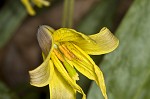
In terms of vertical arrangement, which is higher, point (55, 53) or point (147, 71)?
point (55, 53)

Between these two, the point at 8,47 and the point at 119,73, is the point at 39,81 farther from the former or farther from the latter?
the point at 8,47

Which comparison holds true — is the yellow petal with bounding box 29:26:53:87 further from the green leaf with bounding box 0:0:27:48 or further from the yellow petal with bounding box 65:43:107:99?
the green leaf with bounding box 0:0:27:48

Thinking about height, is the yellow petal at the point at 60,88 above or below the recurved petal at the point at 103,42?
below

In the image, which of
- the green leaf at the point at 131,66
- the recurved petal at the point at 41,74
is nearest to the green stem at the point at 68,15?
the green leaf at the point at 131,66

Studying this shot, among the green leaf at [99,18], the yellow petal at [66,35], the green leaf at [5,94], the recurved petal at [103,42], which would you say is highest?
the yellow petal at [66,35]

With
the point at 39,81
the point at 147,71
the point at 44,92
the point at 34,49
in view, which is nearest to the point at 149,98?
the point at 147,71

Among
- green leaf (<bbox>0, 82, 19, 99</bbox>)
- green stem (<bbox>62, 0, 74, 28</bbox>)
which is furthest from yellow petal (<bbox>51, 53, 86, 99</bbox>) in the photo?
green leaf (<bbox>0, 82, 19, 99</bbox>)

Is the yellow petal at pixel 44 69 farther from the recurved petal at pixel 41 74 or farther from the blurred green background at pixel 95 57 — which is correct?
the blurred green background at pixel 95 57

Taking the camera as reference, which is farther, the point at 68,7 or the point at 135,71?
the point at 68,7
